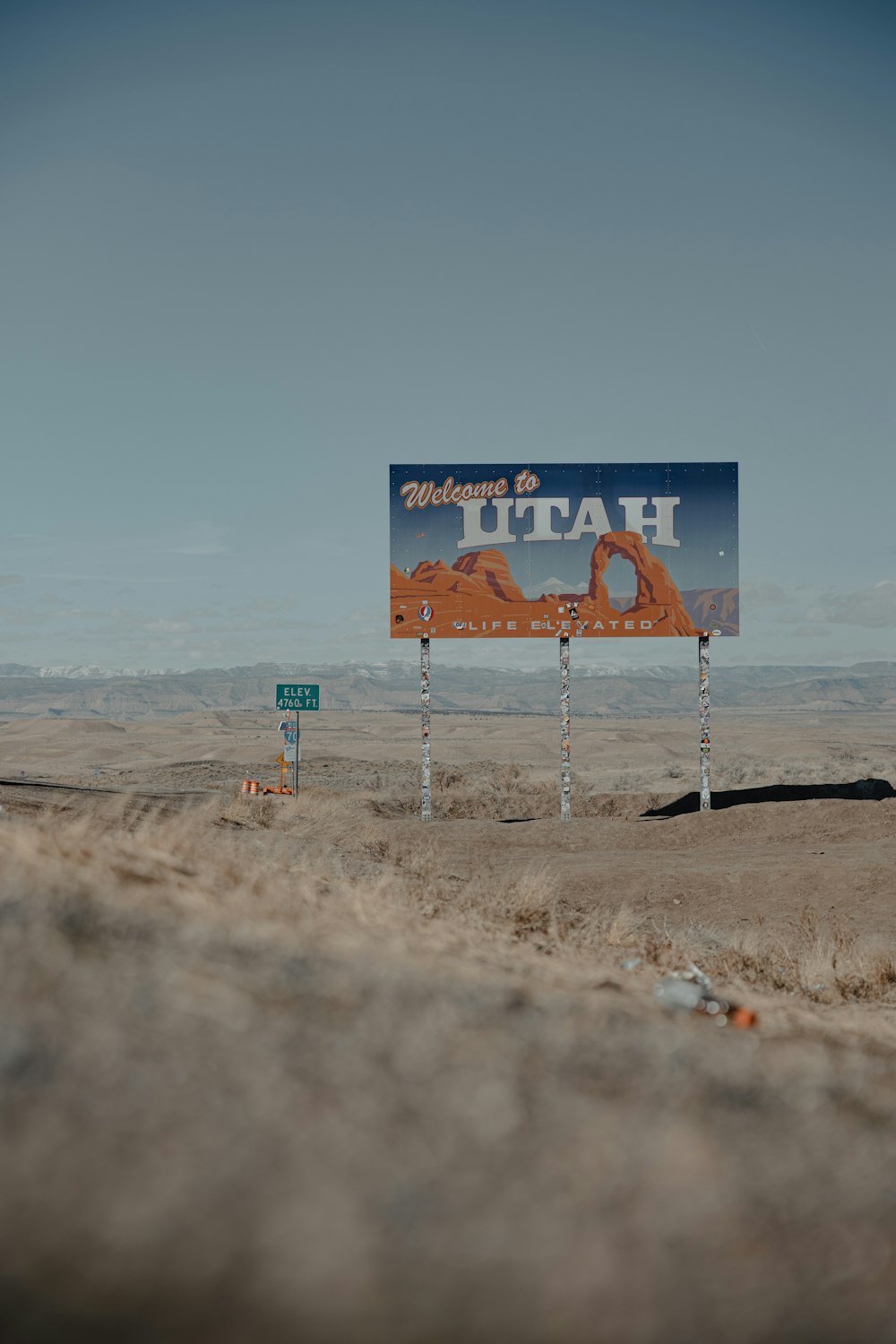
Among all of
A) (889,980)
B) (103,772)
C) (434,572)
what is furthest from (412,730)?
(889,980)

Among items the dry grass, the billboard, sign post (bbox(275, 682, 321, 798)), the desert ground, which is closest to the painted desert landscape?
the billboard

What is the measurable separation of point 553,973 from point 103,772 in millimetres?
34353

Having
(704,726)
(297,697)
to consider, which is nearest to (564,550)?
(704,726)

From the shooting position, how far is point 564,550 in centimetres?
2142

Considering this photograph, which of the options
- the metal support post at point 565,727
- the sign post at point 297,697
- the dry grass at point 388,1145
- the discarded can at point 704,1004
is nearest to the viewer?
the dry grass at point 388,1145

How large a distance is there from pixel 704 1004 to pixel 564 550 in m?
16.9

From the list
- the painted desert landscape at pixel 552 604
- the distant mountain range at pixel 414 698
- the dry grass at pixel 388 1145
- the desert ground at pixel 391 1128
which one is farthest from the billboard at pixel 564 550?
the distant mountain range at pixel 414 698

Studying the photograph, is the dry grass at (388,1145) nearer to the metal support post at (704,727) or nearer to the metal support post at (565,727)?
the metal support post at (565,727)

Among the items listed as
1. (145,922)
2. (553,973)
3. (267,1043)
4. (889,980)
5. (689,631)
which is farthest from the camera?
(689,631)

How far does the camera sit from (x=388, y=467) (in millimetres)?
21438

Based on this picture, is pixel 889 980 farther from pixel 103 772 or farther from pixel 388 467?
pixel 103 772

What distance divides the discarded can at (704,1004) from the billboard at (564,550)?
16.0m

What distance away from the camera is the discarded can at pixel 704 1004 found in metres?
5.06

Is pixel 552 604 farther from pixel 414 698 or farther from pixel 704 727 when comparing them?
pixel 414 698
